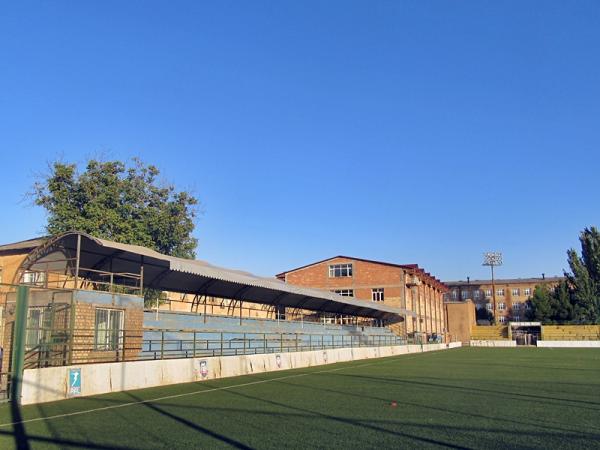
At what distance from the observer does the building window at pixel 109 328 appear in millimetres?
20031

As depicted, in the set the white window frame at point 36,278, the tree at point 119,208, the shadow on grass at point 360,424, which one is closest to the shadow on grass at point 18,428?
the shadow on grass at point 360,424

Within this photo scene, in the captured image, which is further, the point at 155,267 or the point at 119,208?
the point at 119,208

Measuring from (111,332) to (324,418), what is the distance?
12115 mm

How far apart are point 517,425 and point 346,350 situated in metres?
25.6

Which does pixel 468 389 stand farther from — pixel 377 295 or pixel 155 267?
pixel 377 295

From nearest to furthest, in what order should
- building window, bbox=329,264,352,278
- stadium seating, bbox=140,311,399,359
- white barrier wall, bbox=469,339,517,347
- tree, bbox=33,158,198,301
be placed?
stadium seating, bbox=140,311,399,359
tree, bbox=33,158,198,301
white barrier wall, bbox=469,339,517,347
building window, bbox=329,264,352,278

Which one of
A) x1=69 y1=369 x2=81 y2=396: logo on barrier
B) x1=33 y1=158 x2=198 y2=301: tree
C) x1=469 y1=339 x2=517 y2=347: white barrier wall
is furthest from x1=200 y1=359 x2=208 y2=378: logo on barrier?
x1=469 y1=339 x2=517 y2=347: white barrier wall

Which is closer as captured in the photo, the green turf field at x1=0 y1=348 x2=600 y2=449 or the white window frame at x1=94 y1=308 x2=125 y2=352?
the green turf field at x1=0 y1=348 x2=600 y2=449

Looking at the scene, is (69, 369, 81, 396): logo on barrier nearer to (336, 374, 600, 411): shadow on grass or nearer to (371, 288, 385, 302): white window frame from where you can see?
(336, 374, 600, 411): shadow on grass

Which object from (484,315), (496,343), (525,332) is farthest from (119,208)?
(484,315)

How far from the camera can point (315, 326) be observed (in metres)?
44.3

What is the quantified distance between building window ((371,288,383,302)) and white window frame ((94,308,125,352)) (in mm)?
51879

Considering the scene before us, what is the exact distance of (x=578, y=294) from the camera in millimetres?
89875

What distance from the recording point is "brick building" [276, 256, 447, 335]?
6919 centimetres
